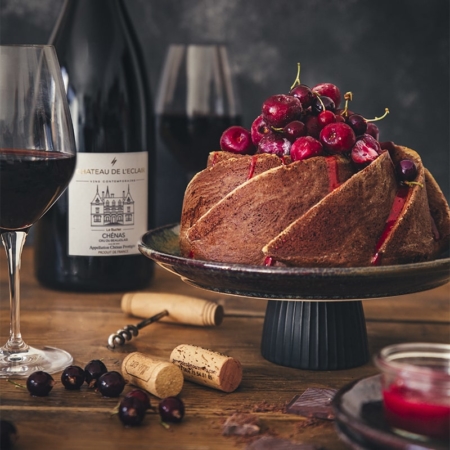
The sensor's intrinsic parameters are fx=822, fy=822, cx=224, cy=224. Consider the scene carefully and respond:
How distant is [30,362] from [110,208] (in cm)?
47

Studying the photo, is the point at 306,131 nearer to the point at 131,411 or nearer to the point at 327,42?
the point at 131,411

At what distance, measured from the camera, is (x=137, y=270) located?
163 cm

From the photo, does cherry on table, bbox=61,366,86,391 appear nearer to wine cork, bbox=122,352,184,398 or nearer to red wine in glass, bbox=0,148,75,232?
wine cork, bbox=122,352,184,398

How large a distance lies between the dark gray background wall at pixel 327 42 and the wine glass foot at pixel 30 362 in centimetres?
125

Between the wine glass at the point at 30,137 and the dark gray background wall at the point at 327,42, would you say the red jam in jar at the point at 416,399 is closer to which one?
the wine glass at the point at 30,137

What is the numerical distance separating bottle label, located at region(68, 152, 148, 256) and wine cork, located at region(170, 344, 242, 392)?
0.53 m

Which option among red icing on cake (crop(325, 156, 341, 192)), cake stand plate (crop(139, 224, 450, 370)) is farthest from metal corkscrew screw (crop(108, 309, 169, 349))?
red icing on cake (crop(325, 156, 341, 192))

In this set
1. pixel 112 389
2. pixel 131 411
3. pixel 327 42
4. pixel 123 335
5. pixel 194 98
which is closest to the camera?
pixel 131 411

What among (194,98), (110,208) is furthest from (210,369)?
(194,98)

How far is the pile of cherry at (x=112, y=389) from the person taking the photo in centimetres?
91

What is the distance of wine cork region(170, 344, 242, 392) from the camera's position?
1026 millimetres

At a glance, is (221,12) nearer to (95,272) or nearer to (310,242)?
(95,272)

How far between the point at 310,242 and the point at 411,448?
385 mm

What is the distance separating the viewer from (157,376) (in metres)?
1.00
